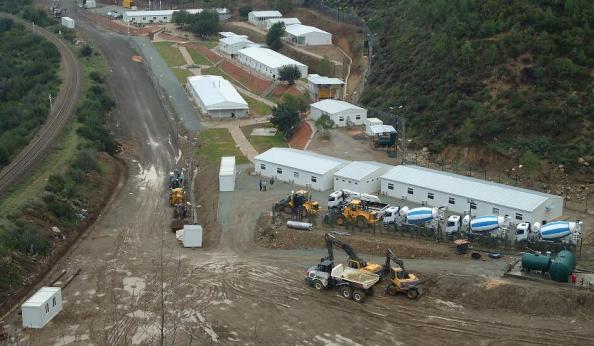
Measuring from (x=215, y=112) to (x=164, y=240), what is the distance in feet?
100

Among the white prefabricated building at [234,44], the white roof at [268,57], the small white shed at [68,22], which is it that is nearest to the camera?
the white roof at [268,57]

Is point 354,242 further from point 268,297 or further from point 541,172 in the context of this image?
point 541,172

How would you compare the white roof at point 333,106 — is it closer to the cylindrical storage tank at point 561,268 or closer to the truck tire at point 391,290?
the truck tire at point 391,290

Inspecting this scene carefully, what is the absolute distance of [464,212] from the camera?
4906 cm

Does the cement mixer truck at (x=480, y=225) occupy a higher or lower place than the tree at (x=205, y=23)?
higher

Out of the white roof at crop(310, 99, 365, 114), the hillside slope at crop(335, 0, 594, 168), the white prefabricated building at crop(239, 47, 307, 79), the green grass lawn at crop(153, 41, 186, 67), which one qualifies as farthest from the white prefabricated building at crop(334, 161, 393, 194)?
→ the green grass lawn at crop(153, 41, 186, 67)

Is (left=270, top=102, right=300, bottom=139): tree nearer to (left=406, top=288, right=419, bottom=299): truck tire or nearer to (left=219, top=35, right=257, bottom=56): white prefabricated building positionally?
(left=406, top=288, right=419, bottom=299): truck tire

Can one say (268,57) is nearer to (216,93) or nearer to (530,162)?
(216,93)

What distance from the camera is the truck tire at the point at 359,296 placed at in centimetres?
3872

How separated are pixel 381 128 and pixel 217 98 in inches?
831

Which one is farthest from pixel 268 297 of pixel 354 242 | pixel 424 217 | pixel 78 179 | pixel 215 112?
pixel 215 112

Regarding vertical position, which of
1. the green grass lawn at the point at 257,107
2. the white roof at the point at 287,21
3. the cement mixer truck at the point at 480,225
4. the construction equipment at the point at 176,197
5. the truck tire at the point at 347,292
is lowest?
the green grass lawn at the point at 257,107

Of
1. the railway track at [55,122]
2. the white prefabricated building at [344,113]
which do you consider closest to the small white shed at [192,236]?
the railway track at [55,122]

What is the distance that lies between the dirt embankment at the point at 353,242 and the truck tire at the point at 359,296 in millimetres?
5826
